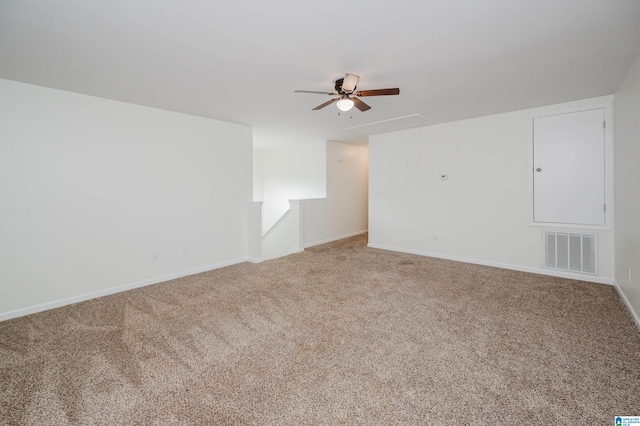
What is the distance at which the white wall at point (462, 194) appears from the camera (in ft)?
13.5

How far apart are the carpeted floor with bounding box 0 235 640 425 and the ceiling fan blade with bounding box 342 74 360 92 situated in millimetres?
2229

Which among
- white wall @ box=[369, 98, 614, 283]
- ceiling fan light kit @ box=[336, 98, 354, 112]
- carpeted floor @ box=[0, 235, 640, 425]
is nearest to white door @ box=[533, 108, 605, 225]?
white wall @ box=[369, 98, 614, 283]

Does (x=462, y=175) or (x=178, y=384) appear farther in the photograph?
(x=462, y=175)

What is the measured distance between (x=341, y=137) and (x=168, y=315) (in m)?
4.58

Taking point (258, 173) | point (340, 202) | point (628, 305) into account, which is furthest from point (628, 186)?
point (258, 173)

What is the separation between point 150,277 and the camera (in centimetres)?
379

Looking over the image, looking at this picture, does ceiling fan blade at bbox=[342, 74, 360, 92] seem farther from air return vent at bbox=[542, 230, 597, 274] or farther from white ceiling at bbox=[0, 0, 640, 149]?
air return vent at bbox=[542, 230, 597, 274]

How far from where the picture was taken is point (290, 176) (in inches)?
281

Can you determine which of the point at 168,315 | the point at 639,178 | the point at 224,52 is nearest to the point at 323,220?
the point at 168,315

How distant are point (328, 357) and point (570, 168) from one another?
13.5ft

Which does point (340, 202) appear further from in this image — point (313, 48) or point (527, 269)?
point (313, 48)

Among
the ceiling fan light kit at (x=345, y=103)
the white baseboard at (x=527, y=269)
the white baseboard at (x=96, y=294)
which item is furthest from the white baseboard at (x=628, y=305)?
the white baseboard at (x=96, y=294)

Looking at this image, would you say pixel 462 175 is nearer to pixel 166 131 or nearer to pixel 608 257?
pixel 608 257

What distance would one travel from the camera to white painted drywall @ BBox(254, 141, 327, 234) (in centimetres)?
647
